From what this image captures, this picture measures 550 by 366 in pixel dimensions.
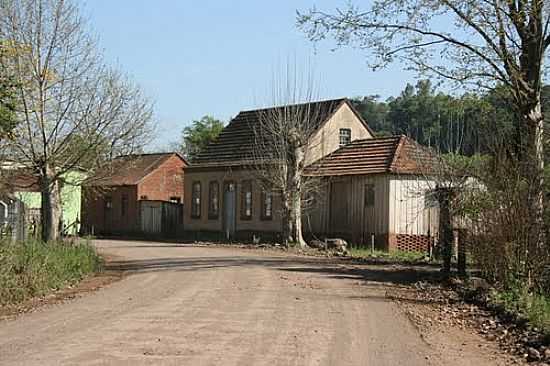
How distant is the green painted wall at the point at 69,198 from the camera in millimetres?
36156

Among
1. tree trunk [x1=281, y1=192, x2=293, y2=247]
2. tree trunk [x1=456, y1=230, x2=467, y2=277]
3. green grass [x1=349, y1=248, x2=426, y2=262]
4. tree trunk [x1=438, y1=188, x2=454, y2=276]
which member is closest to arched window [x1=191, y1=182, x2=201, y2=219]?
tree trunk [x1=281, y1=192, x2=293, y2=247]

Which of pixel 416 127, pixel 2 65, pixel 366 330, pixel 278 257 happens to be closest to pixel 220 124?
pixel 416 127

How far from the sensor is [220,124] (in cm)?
8256

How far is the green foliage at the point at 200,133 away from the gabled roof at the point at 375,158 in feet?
122

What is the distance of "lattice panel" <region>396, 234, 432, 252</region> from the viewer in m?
39.8

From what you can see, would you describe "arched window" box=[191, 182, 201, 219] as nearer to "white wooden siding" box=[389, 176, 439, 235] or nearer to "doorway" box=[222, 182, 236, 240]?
"doorway" box=[222, 182, 236, 240]

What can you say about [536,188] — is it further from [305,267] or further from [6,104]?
[6,104]

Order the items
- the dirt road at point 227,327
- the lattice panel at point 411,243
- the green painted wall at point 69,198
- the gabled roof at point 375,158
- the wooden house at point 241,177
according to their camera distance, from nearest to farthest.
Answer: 1. the dirt road at point 227,327
2. the green painted wall at point 69,198
3. the lattice panel at point 411,243
4. the gabled roof at point 375,158
5. the wooden house at point 241,177

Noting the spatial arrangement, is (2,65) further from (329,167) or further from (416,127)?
(416,127)

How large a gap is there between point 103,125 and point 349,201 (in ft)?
47.5

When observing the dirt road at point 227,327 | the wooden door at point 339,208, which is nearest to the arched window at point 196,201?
the wooden door at point 339,208

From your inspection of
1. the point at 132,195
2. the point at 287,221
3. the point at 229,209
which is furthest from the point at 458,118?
the point at 132,195

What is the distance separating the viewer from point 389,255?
3716cm

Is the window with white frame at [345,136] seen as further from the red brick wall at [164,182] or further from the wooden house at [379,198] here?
the red brick wall at [164,182]
